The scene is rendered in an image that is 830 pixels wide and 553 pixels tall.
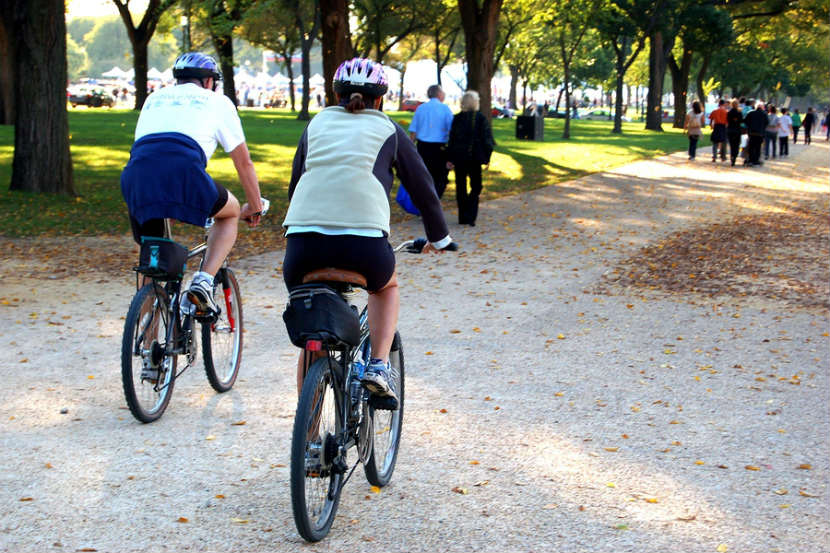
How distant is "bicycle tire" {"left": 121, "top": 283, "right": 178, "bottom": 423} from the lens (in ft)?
16.4

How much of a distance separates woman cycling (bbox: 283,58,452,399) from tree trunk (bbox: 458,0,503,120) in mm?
19985

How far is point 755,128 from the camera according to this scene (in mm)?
26453

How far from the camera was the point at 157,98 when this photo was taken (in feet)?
17.0

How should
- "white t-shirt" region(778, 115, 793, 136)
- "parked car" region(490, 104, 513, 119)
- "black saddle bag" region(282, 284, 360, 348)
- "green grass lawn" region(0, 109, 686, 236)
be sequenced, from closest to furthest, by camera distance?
"black saddle bag" region(282, 284, 360, 348)
"green grass lawn" region(0, 109, 686, 236)
"white t-shirt" region(778, 115, 793, 136)
"parked car" region(490, 104, 513, 119)

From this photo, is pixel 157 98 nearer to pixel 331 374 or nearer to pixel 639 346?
pixel 331 374

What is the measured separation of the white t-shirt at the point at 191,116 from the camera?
5.07 m

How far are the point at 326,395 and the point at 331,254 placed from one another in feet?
1.71

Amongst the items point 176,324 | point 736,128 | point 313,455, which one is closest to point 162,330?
point 176,324

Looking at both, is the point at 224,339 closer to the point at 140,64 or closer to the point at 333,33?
the point at 333,33

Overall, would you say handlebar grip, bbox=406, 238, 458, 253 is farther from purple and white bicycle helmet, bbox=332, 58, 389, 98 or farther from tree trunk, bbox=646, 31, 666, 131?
tree trunk, bbox=646, 31, 666, 131

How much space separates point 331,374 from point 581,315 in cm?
494

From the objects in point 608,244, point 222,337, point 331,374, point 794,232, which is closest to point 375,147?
point 331,374

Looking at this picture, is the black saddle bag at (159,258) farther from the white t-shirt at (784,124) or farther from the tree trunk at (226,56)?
the tree trunk at (226,56)

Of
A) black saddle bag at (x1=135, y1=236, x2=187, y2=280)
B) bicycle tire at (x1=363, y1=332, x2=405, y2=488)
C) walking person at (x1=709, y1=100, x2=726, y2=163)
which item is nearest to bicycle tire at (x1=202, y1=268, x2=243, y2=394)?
black saddle bag at (x1=135, y1=236, x2=187, y2=280)
